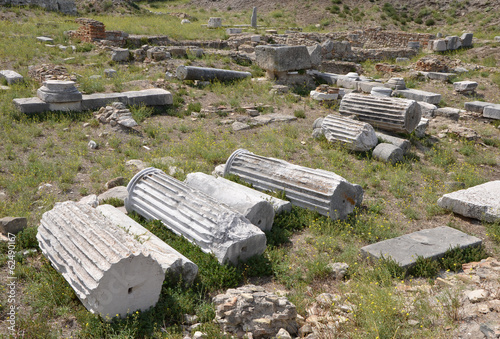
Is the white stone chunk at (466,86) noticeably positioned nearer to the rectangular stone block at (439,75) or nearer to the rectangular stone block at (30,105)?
the rectangular stone block at (439,75)

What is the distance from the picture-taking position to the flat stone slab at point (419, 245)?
5.38 meters

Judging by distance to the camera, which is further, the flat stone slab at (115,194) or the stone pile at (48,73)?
the stone pile at (48,73)

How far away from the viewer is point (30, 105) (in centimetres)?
1008

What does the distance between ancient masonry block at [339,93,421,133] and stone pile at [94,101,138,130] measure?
548cm

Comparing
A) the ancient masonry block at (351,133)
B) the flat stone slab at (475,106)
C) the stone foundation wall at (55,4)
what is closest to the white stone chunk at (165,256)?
the ancient masonry block at (351,133)

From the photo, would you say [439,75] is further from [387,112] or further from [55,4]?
[55,4]

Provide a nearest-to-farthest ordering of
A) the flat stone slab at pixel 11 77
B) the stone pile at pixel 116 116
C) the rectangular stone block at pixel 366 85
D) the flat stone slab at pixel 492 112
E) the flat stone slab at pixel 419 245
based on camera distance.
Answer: the flat stone slab at pixel 419 245 → the stone pile at pixel 116 116 → the flat stone slab at pixel 11 77 → the flat stone slab at pixel 492 112 → the rectangular stone block at pixel 366 85

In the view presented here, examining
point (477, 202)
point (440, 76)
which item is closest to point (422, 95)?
point (440, 76)

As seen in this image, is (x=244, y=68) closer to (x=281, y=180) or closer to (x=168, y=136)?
(x=168, y=136)

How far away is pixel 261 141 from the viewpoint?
9852 mm

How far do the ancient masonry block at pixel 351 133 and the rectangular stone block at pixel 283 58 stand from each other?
5.21 m

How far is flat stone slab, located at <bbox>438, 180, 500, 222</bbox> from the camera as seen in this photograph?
659 centimetres

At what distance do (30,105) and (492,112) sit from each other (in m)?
12.2

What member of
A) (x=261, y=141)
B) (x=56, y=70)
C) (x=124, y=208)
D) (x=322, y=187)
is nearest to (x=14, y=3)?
(x=56, y=70)
